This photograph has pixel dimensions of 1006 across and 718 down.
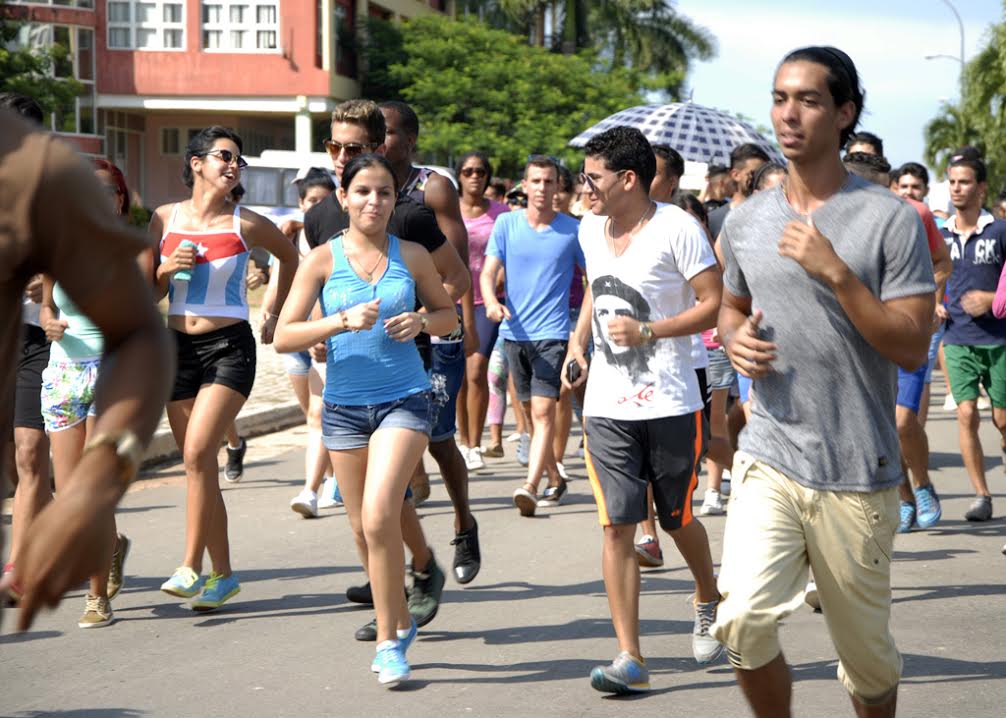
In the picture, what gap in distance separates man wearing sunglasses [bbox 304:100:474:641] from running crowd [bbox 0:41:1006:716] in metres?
0.01

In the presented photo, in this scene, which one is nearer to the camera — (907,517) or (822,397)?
(822,397)

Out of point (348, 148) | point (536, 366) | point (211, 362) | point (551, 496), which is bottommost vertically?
point (551, 496)

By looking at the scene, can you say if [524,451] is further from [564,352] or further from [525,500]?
[525,500]

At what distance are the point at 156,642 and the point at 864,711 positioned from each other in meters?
3.26

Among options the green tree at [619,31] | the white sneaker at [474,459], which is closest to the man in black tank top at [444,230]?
the white sneaker at [474,459]

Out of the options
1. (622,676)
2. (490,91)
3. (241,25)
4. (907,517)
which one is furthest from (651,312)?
(241,25)

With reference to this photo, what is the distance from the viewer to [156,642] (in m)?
6.40

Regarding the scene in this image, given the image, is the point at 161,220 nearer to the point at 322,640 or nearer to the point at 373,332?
the point at 373,332

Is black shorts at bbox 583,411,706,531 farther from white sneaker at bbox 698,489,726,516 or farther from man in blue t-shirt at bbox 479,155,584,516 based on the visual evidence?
man in blue t-shirt at bbox 479,155,584,516

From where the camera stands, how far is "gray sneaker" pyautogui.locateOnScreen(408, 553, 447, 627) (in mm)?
6512

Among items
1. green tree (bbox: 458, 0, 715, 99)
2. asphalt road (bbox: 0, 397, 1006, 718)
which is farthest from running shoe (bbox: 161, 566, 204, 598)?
green tree (bbox: 458, 0, 715, 99)

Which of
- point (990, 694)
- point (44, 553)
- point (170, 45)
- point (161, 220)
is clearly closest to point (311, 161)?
point (170, 45)

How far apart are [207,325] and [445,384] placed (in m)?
1.39

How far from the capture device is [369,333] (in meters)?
6.04
